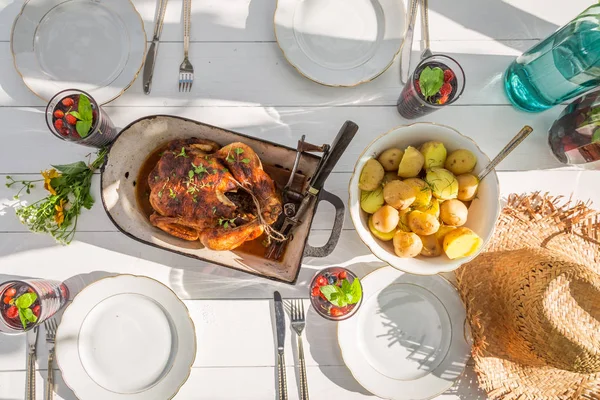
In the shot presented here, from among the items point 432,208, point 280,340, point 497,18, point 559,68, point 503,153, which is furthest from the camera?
point 497,18

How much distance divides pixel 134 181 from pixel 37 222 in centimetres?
36

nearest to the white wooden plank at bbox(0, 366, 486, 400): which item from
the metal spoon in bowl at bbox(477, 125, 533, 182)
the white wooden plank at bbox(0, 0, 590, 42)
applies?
the metal spoon in bowl at bbox(477, 125, 533, 182)

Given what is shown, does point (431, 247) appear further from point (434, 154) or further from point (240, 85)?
point (240, 85)

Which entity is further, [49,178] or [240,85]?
[240,85]

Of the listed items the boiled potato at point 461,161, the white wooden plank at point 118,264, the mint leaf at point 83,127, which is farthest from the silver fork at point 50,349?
the boiled potato at point 461,161

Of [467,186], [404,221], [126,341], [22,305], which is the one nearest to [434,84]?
[467,186]

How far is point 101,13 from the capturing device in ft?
4.80

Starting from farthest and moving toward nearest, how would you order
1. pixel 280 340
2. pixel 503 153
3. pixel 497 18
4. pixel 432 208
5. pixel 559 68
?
pixel 497 18
pixel 280 340
pixel 559 68
pixel 432 208
pixel 503 153

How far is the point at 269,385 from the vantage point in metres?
1.50

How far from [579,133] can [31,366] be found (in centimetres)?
203

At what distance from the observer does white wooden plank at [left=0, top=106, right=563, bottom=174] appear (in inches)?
58.6

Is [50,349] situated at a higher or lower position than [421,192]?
lower

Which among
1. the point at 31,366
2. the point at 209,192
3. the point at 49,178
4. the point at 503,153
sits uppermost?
the point at 503,153

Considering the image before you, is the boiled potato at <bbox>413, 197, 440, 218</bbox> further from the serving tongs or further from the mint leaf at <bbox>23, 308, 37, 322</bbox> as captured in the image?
the mint leaf at <bbox>23, 308, 37, 322</bbox>
